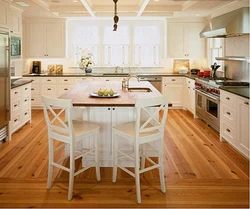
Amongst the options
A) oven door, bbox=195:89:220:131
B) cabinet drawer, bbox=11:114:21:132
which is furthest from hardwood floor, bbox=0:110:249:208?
oven door, bbox=195:89:220:131

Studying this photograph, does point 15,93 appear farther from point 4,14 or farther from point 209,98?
point 209,98

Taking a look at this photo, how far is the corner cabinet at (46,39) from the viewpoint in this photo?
26.3ft

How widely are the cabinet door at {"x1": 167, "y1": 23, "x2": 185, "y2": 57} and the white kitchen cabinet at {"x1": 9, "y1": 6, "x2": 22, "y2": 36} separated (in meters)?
3.91

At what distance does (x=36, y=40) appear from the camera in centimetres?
807

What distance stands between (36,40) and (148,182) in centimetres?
597

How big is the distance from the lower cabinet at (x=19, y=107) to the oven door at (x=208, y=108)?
3458mm

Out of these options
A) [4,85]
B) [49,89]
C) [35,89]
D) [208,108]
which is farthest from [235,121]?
[35,89]

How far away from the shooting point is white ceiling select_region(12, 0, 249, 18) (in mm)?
6123

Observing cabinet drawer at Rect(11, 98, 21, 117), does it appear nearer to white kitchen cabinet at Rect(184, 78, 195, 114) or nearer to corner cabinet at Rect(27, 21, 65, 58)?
corner cabinet at Rect(27, 21, 65, 58)

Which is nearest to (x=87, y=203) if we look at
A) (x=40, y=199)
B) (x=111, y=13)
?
(x=40, y=199)

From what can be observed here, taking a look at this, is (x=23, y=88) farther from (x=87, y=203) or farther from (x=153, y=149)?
(x=87, y=203)

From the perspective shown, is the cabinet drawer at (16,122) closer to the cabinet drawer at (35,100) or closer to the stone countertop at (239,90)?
the cabinet drawer at (35,100)

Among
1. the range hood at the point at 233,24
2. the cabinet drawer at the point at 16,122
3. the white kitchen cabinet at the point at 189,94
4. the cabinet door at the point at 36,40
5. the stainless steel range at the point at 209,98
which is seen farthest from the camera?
the cabinet door at the point at 36,40

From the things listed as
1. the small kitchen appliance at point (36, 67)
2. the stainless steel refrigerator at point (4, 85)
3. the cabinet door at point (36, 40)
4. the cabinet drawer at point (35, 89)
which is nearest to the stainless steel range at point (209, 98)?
the stainless steel refrigerator at point (4, 85)
